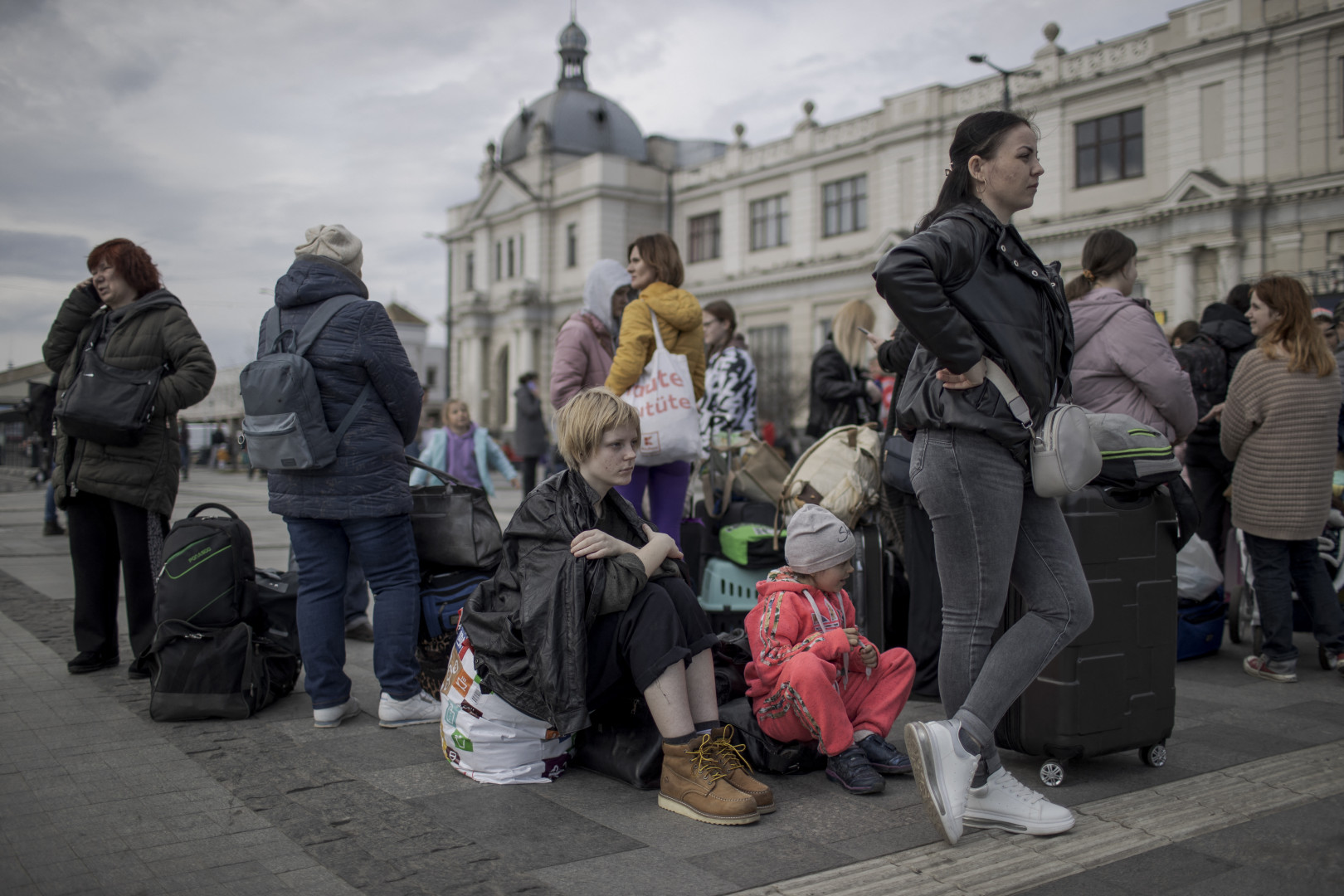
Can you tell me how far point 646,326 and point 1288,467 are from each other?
131 inches

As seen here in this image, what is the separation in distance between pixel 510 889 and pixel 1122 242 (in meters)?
3.76

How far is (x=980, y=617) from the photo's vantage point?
3037mm

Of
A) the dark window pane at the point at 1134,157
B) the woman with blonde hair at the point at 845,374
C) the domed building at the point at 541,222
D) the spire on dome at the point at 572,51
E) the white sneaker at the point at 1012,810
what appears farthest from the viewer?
the spire on dome at the point at 572,51

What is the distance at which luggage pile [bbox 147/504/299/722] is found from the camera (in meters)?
4.17

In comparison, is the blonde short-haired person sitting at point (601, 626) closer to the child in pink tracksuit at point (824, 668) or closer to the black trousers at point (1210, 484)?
the child in pink tracksuit at point (824, 668)

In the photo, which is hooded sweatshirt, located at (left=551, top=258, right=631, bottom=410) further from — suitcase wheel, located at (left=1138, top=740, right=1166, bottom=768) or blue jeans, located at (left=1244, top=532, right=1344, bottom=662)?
blue jeans, located at (left=1244, top=532, right=1344, bottom=662)

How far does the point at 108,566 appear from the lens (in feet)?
16.7

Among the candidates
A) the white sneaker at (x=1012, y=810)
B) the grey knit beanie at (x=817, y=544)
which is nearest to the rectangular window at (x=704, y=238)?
the grey knit beanie at (x=817, y=544)

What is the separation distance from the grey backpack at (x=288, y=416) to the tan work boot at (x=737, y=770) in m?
1.89

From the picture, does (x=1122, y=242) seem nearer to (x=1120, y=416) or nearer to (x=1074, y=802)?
(x=1120, y=416)

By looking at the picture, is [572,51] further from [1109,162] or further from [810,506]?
[810,506]

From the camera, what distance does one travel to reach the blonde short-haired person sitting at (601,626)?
3.22 meters

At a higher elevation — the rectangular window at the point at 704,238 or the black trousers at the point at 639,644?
the rectangular window at the point at 704,238

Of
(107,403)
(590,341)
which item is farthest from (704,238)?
(107,403)
